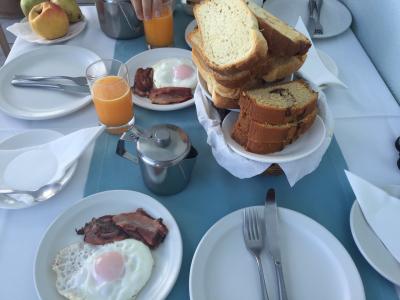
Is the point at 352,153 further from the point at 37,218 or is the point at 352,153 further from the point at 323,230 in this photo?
the point at 37,218

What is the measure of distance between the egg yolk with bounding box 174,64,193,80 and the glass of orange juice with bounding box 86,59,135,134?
17 centimetres

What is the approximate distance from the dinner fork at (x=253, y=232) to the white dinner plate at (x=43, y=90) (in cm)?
61

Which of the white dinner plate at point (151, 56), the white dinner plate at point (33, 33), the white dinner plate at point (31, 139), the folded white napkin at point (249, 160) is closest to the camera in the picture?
the folded white napkin at point (249, 160)

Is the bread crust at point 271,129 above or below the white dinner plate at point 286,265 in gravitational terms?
above

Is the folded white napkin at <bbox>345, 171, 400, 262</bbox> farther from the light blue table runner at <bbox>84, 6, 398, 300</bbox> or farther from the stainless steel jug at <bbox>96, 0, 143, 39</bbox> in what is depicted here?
the stainless steel jug at <bbox>96, 0, 143, 39</bbox>

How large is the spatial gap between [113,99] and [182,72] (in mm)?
260

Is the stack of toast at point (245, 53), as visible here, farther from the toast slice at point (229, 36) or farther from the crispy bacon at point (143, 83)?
the crispy bacon at point (143, 83)

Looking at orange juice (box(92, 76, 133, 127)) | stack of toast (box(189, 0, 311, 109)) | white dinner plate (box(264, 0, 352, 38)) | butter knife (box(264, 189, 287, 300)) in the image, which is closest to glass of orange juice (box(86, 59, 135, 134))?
orange juice (box(92, 76, 133, 127))

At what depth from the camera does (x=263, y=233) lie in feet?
2.58

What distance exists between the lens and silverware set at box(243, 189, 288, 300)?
29.4 inches

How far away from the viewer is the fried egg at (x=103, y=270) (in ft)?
2.31

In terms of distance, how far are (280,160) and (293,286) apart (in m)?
0.26

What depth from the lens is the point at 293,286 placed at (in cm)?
73

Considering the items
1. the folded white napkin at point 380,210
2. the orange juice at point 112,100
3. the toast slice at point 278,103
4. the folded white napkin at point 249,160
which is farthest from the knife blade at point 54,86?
the folded white napkin at point 380,210
